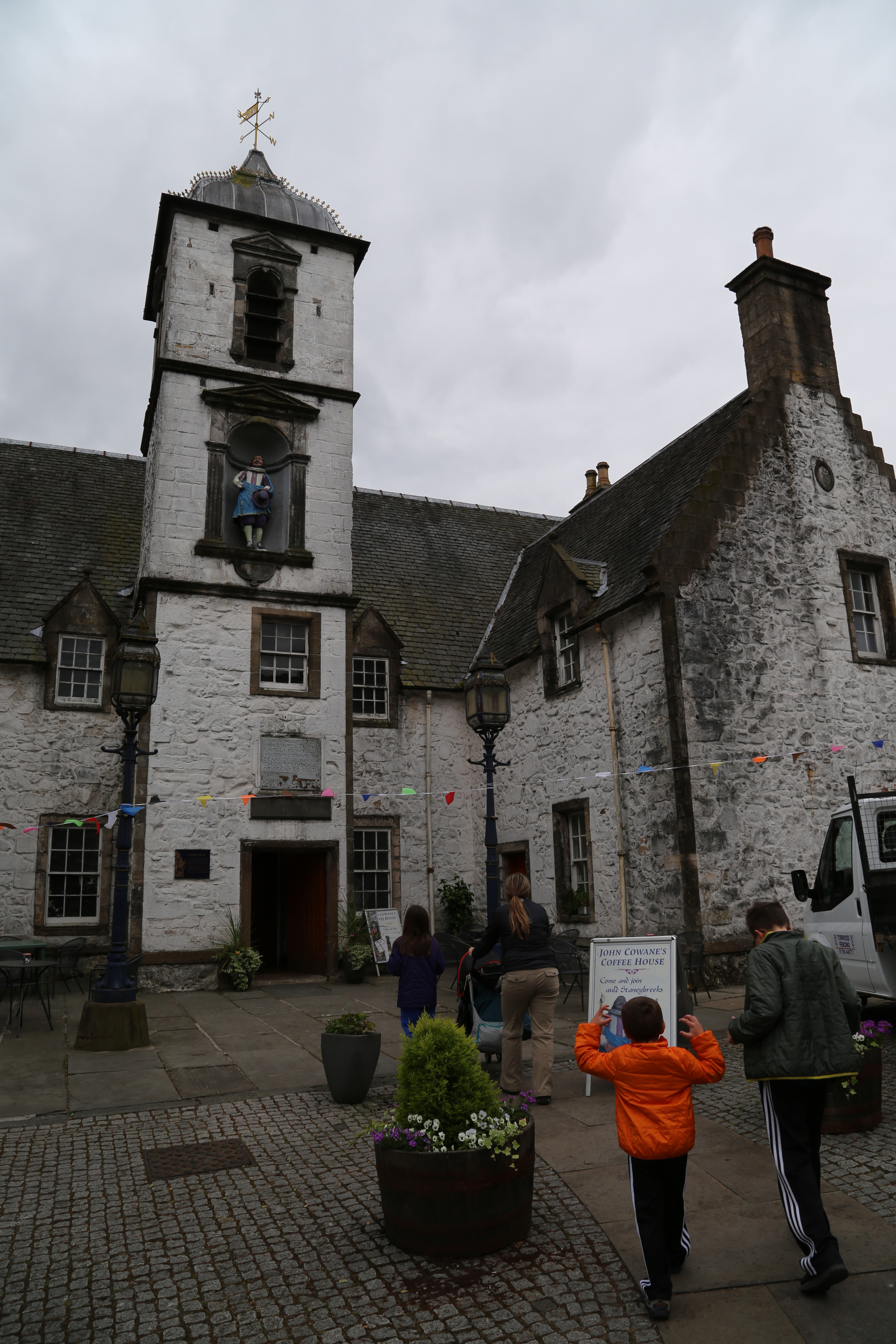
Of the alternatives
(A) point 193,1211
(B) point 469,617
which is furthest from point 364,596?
(A) point 193,1211

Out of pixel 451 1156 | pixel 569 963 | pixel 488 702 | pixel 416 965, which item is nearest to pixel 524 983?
pixel 416 965

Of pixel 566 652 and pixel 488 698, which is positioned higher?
pixel 566 652

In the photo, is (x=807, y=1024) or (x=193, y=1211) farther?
(x=193, y=1211)

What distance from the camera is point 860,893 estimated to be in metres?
8.88

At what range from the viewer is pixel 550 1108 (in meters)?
7.36

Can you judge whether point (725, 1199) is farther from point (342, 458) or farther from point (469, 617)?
point (469, 617)

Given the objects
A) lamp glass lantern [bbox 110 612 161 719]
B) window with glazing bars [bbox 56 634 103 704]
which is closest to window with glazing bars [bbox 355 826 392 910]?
window with glazing bars [bbox 56 634 103 704]

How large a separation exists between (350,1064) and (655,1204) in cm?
396

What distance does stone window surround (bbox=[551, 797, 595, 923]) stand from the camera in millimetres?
16078

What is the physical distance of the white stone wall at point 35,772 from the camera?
52.9ft

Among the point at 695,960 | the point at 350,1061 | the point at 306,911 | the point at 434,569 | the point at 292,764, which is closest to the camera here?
the point at 350,1061

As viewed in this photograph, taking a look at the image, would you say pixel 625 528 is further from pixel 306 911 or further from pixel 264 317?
pixel 306 911

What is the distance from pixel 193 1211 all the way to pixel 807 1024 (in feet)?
12.1

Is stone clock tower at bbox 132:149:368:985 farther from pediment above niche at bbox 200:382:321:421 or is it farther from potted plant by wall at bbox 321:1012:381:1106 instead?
potted plant by wall at bbox 321:1012:381:1106
